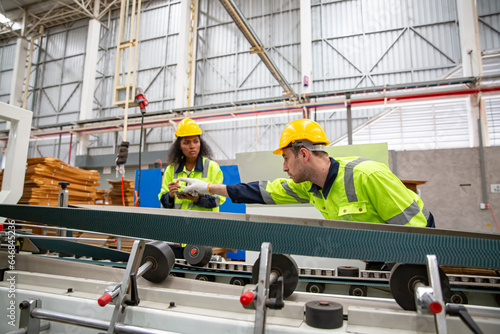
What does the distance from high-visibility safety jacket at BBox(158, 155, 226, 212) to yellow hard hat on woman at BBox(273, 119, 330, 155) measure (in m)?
0.93

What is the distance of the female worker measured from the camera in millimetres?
2316

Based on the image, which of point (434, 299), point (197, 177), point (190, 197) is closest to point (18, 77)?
point (197, 177)

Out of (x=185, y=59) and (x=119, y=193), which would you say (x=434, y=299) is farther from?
(x=185, y=59)

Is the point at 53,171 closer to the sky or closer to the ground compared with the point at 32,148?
closer to the ground

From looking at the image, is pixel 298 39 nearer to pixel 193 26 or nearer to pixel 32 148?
pixel 193 26

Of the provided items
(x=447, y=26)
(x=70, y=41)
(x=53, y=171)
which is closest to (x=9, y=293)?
(x=53, y=171)

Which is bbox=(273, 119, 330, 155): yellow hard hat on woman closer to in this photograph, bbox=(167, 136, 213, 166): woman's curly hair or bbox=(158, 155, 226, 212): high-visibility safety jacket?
bbox=(158, 155, 226, 212): high-visibility safety jacket

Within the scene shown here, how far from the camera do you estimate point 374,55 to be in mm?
8898

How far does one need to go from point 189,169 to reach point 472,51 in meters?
5.11

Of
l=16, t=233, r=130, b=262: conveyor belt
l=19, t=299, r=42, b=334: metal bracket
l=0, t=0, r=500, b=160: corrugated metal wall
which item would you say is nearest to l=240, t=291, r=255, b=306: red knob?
l=19, t=299, r=42, b=334: metal bracket

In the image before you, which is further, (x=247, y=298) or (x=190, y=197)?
(x=190, y=197)

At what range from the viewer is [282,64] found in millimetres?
9594

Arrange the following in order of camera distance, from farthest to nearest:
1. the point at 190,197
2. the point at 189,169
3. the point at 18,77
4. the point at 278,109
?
1. the point at 18,77
2. the point at 278,109
3. the point at 189,169
4. the point at 190,197

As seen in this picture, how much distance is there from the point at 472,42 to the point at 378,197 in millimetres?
5305
